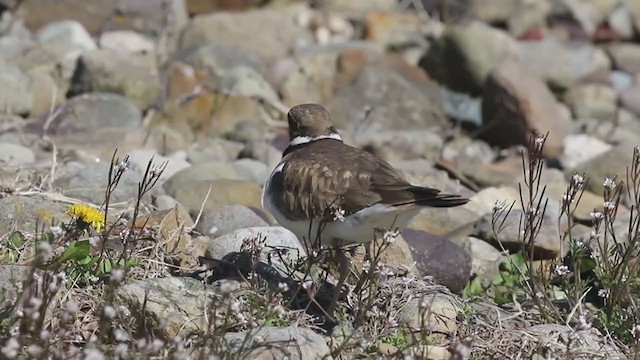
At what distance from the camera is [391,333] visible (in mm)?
5570

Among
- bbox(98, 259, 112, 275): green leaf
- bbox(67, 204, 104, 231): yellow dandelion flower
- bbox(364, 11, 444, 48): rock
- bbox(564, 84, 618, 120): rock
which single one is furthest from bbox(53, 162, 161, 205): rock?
bbox(364, 11, 444, 48): rock

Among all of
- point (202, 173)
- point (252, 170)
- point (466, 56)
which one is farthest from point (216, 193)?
point (466, 56)

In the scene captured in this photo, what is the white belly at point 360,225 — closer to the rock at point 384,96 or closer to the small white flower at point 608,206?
the small white flower at point 608,206

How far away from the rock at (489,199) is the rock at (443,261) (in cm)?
185

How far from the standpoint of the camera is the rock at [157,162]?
9.06 metres

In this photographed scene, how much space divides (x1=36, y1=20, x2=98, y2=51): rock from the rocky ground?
41 millimetres

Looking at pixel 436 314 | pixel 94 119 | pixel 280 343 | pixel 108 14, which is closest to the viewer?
pixel 280 343

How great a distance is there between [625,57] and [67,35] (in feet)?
25.3

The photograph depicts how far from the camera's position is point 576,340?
548cm

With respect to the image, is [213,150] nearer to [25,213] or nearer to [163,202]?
[163,202]

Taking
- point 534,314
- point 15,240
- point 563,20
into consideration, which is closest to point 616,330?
point 534,314

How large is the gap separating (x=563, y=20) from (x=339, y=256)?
40.8 feet

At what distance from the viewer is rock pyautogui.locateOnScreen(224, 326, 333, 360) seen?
16.3 feet

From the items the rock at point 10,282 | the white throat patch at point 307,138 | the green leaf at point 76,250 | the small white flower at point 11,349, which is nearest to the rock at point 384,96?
the white throat patch at point 307,138
